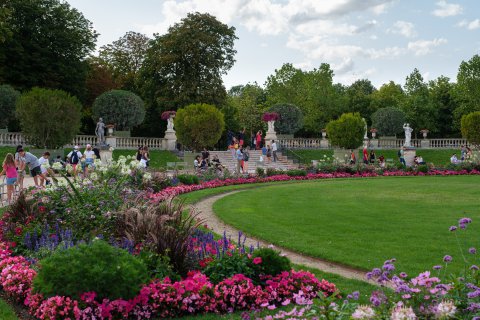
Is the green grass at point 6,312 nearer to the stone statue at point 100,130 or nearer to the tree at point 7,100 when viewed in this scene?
the stone statue at point 100,130

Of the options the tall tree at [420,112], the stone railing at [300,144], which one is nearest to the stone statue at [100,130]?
the stone railing at [300,144]

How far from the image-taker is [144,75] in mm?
52281

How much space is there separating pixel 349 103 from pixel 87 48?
3346 centimetres

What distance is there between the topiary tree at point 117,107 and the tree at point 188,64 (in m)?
4.84

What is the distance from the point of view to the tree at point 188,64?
49469 mm

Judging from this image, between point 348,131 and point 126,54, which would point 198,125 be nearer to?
point 348,131

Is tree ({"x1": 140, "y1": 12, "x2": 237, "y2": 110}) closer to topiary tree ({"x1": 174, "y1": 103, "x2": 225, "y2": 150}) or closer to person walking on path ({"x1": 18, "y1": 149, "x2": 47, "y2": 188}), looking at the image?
topiary tree ({"x1": 174, "y1": 103, "x2": 225, "y2": 150})

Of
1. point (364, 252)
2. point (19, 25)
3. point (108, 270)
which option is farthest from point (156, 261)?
point (19, 25)

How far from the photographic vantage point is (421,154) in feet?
156

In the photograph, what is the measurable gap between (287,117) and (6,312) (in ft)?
153

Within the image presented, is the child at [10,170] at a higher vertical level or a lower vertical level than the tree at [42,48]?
lower

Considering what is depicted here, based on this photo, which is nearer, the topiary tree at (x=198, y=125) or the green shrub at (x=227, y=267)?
the green shrub at (x=227, y=267)

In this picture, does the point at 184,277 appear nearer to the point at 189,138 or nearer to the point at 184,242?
the point at 184,242

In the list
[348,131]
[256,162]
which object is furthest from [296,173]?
[256,162]
